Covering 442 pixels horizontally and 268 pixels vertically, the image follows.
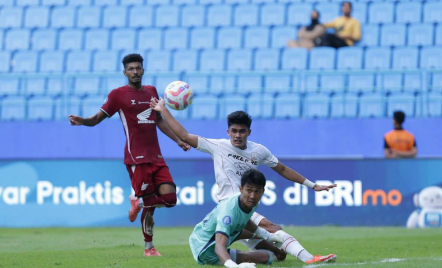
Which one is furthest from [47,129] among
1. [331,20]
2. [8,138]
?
[331,20]

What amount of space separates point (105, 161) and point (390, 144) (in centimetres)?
527

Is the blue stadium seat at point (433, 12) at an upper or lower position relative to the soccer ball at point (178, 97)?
upper

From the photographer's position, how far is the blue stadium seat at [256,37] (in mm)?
19844

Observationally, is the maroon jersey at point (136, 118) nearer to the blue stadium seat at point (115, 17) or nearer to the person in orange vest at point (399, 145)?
the person in orange vest at point (399, 145)

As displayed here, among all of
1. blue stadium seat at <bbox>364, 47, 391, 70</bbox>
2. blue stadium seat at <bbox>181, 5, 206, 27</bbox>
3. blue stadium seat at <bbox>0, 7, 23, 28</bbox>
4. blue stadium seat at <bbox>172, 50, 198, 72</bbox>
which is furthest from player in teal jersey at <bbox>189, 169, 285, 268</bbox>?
blue stadium seat at <bbox>0, 7, 23, 28</bbox>

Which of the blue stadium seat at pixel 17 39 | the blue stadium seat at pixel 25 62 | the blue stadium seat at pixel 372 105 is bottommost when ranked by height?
the blue stadium seat at pixel 372 105

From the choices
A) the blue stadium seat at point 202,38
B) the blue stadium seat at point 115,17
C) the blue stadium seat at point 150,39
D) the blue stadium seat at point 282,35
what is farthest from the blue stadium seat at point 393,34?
the blue stadium seat at point 115,17

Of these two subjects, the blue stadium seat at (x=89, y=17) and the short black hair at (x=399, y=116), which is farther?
the blue stadium seat at (x=89, y=17)

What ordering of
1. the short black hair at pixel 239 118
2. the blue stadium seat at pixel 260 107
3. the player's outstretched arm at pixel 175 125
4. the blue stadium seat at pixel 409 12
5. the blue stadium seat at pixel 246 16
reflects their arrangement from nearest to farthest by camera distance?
the short black hair at pixel 239 118 < the player's outstretched arm at pixel 175 125 < the blue stadium seat at pixel 260 107 < the blue stadium seat at pixel 409 12 < the blue stadium seat at pixel 246 16

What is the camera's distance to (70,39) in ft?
69.5

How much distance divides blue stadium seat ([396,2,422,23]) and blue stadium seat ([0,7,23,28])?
10101 millimetres

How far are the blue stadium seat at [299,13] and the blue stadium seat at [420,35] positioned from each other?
2.56m

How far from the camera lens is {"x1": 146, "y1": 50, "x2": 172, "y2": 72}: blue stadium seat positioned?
19.6 meters

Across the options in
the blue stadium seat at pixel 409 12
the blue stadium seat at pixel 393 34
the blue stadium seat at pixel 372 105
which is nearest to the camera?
the blue stadium seat at pixel 372 105
